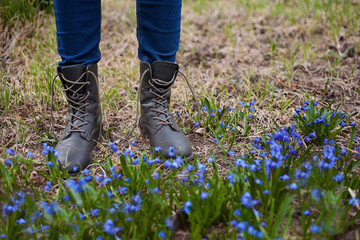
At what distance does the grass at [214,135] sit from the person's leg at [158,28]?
1.82 ft

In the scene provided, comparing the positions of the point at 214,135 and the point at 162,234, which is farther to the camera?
the point at 214,135

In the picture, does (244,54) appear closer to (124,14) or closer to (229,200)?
(124,14)

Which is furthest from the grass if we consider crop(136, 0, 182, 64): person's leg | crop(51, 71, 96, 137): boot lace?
crop(136, 0, 182, 64): person's leg

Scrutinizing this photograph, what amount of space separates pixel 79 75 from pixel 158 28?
1.77ft

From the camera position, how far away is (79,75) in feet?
6.28

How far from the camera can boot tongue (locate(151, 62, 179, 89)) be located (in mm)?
1985

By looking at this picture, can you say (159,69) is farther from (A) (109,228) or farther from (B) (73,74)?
(A) (109,228)

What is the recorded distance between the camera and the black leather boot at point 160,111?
78.5 inches

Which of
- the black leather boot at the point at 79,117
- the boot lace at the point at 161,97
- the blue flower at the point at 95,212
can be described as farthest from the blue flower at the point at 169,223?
the boot lace at the point at 161,97

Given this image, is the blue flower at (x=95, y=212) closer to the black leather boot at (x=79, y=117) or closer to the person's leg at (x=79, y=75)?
the person's leg at (x=79, y=75)

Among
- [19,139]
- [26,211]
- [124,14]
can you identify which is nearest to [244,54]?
[124,14]

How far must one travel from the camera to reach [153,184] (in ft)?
5.15

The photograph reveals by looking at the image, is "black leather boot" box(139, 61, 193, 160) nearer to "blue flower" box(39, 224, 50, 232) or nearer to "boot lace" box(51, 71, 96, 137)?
"boot lace" box(51, 71, 96, 137)

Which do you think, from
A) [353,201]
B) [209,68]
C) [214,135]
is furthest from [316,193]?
[209,68]
